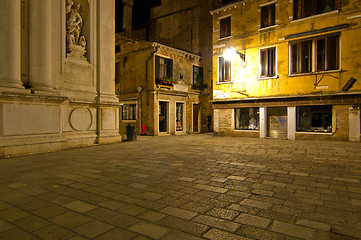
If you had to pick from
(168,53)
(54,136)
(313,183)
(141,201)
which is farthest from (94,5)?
(313,183)

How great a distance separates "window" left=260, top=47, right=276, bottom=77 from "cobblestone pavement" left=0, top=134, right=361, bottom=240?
10476 millimetres

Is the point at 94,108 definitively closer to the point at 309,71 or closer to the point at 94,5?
the point at 94,5

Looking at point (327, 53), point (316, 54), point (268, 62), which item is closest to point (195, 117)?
point (268, 62)

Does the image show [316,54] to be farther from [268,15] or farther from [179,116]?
[179,116]

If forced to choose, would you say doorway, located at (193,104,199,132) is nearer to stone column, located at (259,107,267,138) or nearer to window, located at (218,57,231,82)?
window, located at (218,57,231,82)

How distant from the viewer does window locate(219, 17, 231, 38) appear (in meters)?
A: 17.6

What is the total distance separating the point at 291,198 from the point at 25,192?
4567 millimetres

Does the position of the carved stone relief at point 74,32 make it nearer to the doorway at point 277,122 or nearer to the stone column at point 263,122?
the stone column at point 263,122

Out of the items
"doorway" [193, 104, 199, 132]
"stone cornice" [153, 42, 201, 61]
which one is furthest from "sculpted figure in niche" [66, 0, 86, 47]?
"doorway" [193, 104, 199, 132]

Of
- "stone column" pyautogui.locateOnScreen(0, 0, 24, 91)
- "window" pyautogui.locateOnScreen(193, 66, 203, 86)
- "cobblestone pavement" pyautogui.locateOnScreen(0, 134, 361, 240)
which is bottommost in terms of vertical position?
"cobblestone pavement" pyautogui.locateOnScreen(0, 134, 361, 240)

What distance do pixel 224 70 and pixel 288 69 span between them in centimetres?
453

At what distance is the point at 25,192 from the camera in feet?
13.4

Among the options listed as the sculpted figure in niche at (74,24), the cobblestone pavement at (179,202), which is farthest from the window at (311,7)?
the sculpted figure in niche at (74,24)

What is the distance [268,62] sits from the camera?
51.6ft
